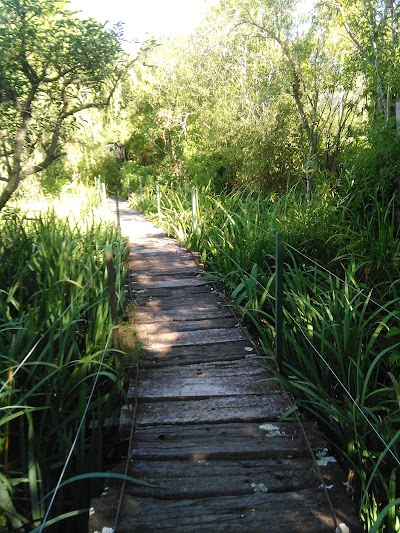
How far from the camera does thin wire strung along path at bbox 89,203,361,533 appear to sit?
2.06m

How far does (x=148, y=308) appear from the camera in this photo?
478cm

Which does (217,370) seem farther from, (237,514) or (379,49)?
(379,49)

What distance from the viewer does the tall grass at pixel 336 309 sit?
8.28 ft

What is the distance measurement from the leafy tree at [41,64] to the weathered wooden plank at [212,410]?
2.50 m

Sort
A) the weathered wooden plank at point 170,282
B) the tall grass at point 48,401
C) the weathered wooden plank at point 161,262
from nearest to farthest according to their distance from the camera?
the tall grass at point 48,401
the weathered wooden plank at point 170,282
the weathered wooden plank at point 161,262

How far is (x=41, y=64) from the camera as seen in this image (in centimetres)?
453

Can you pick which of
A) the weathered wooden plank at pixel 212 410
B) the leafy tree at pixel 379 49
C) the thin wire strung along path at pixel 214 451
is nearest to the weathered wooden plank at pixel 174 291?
the thin wire strung along path at pixel 214 451

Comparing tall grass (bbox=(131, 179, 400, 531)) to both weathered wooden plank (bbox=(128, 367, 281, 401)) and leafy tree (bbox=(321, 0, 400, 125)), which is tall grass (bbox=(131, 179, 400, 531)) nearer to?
weathered wooden plank (bbox=(128, 367, 281, 401))

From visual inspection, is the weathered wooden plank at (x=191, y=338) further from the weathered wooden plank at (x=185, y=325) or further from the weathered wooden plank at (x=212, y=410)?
the weathered wooden plank at (x=212, y=410)

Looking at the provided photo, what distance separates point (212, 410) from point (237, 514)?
2.82ft

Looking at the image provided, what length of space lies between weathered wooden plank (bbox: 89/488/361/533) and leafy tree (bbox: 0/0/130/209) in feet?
10.3

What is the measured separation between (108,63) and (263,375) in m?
3.48

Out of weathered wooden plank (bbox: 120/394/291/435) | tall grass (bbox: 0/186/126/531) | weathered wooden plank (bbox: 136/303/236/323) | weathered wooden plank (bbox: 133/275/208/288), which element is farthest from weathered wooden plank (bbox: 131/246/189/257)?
weathered wooden plank (bbox: 120/394/291/435)

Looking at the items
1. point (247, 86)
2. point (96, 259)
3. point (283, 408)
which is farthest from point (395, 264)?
point (247, 86)
